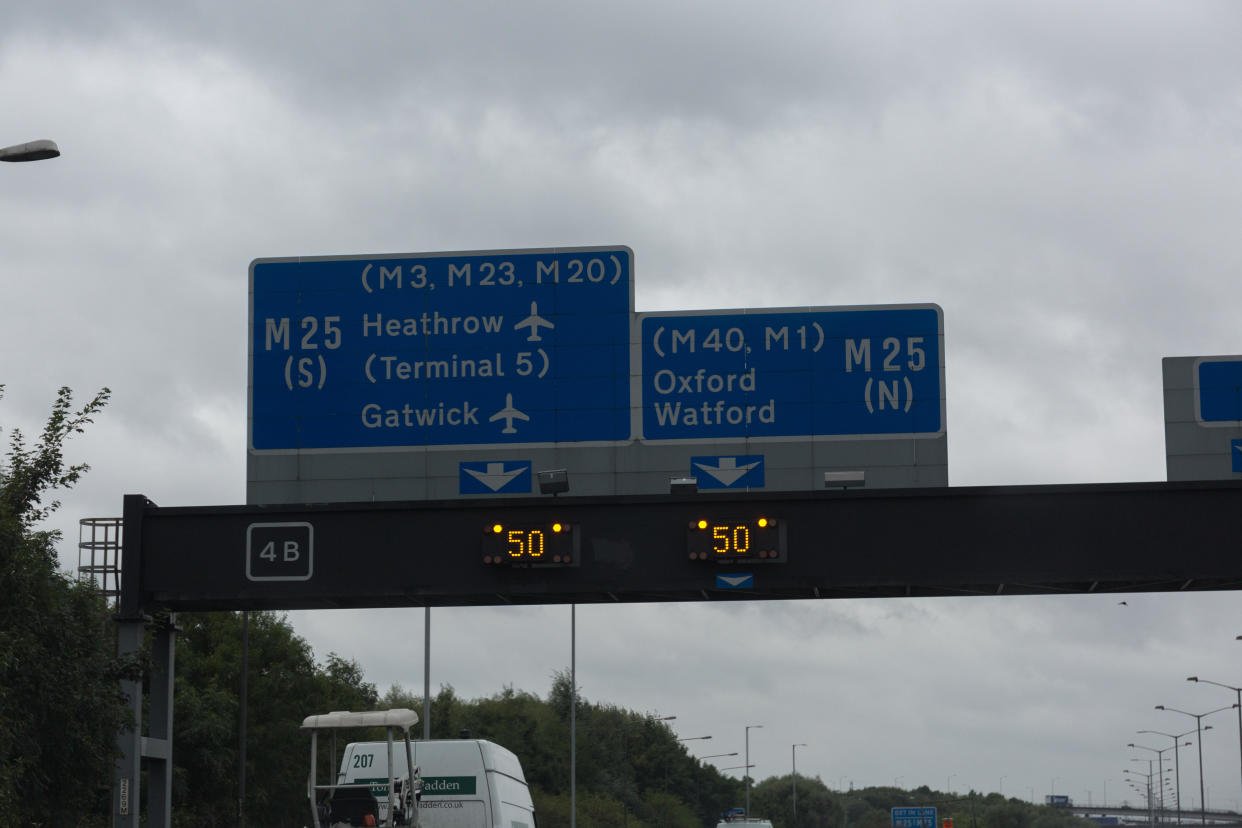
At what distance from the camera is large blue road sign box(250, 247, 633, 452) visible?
22188mm

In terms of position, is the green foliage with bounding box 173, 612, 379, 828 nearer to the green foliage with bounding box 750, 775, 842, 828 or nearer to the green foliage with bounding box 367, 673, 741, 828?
the green foliage with bounding box 367, 673, 741, 828

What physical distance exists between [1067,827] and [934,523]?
17843 cm

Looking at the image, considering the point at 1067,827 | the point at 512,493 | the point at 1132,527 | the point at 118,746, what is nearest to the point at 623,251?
the point at 512,493

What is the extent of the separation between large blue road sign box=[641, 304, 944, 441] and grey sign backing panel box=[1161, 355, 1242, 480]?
3011 millimetres

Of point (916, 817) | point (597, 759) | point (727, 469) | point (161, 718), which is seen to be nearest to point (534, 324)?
point (727, 469)

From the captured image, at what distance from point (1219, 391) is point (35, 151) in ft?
48.3

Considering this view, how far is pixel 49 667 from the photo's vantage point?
62.8 feet

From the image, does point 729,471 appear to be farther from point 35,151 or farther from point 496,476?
point 35,151

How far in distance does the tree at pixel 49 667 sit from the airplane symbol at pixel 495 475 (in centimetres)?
470

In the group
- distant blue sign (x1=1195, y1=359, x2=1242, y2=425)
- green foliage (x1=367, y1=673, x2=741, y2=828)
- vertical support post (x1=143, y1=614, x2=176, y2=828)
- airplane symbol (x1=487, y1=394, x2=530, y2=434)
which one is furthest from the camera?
green foliage (x1=367, y1=673, x2=741, y2=828)

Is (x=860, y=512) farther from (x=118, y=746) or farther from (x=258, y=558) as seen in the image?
(x=118, y=746)

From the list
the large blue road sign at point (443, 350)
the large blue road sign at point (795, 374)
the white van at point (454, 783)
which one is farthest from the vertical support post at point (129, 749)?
the large blue road sign at point (795, 374)

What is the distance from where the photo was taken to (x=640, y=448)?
870 inches

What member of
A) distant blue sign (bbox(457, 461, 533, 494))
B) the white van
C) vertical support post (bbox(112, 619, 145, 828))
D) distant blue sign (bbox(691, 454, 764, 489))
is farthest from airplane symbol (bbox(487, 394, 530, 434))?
vertical support post (bbox(112, 619, 145, 828))
